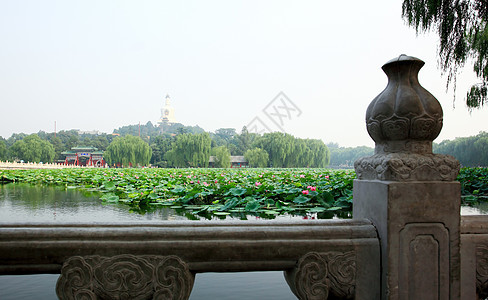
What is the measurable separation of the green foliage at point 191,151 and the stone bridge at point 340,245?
37.1 metres

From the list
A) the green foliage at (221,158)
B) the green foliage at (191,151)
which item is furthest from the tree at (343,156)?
the green foliage at (191,151)

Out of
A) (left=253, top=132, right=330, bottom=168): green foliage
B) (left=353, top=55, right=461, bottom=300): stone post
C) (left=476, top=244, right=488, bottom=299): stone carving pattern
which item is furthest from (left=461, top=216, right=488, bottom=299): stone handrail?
(left=253, top=132, right=330, bottom=168): green foliage

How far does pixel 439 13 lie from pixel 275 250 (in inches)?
188

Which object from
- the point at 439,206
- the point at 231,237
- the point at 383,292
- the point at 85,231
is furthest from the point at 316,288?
the point at 85,231

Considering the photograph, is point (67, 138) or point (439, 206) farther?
point (67, 138)

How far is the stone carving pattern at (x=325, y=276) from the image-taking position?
1249 millimetres

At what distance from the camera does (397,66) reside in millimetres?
1398

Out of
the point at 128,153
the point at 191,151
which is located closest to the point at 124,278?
the point at 191,151

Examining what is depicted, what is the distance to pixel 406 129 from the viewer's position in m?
1.30

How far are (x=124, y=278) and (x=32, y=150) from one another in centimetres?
4276

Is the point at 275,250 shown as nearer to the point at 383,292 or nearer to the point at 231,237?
the point at 231,237

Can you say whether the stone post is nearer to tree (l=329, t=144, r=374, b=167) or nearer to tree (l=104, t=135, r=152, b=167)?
tree (l=104, t=135, r=152, b=167)

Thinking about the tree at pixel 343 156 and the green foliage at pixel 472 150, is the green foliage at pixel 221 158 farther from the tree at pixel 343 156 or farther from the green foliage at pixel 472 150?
the tree at pixel 343 156

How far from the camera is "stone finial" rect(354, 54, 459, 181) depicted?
1.27m
